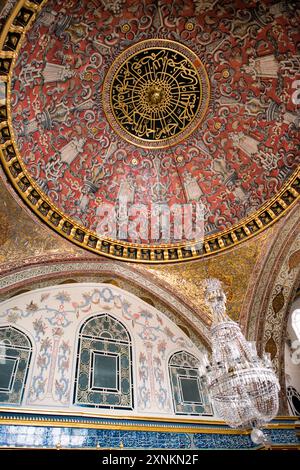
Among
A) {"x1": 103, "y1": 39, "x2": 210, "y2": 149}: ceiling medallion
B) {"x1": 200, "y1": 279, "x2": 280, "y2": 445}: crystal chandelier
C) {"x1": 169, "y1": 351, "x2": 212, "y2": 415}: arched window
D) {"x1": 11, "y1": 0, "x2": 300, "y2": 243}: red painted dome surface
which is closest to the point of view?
{"x1": 200, "y1": 279, "x2": 280, "y2": 445}: crystal chandelier

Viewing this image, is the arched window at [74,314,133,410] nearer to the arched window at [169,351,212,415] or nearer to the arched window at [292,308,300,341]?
the arched window at [169,351,212,415]

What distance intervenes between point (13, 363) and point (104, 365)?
1588 mm

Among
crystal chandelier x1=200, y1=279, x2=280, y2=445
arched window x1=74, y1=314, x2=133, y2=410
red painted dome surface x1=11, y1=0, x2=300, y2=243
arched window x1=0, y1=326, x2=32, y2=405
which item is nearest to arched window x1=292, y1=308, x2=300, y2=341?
red painted dome surface x1=11, y1=0, x2=300, y2=243

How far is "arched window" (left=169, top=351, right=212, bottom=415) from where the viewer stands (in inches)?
257

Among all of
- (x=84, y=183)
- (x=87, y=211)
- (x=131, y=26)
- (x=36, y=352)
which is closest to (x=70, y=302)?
(x=36, y=352)

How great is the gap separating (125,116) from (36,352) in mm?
4696

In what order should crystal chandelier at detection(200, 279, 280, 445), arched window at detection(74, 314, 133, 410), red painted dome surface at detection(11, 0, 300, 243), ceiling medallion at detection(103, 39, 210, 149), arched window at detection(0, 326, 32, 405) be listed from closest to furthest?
crystal chandelier at detection(200, 279, 280, 445), arched window at detection(0, 326, 32, 405), red painted dome surface at detection(11, 0, 300, 243), arched window at detection(74, 314, 133, 410), ceiling medallion at detection(103, 39, 210, 149)

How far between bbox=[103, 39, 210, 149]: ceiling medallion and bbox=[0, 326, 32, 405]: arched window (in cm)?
429

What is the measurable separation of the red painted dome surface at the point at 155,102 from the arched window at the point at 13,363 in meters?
2.42

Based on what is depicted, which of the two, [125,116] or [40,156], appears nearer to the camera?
[40,156]

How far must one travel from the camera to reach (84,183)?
704 centimetres

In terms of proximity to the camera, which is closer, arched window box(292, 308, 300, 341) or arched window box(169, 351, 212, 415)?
arched window box(169, 351, 212, 415)

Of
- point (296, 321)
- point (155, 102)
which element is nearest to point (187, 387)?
point (296, 321)
